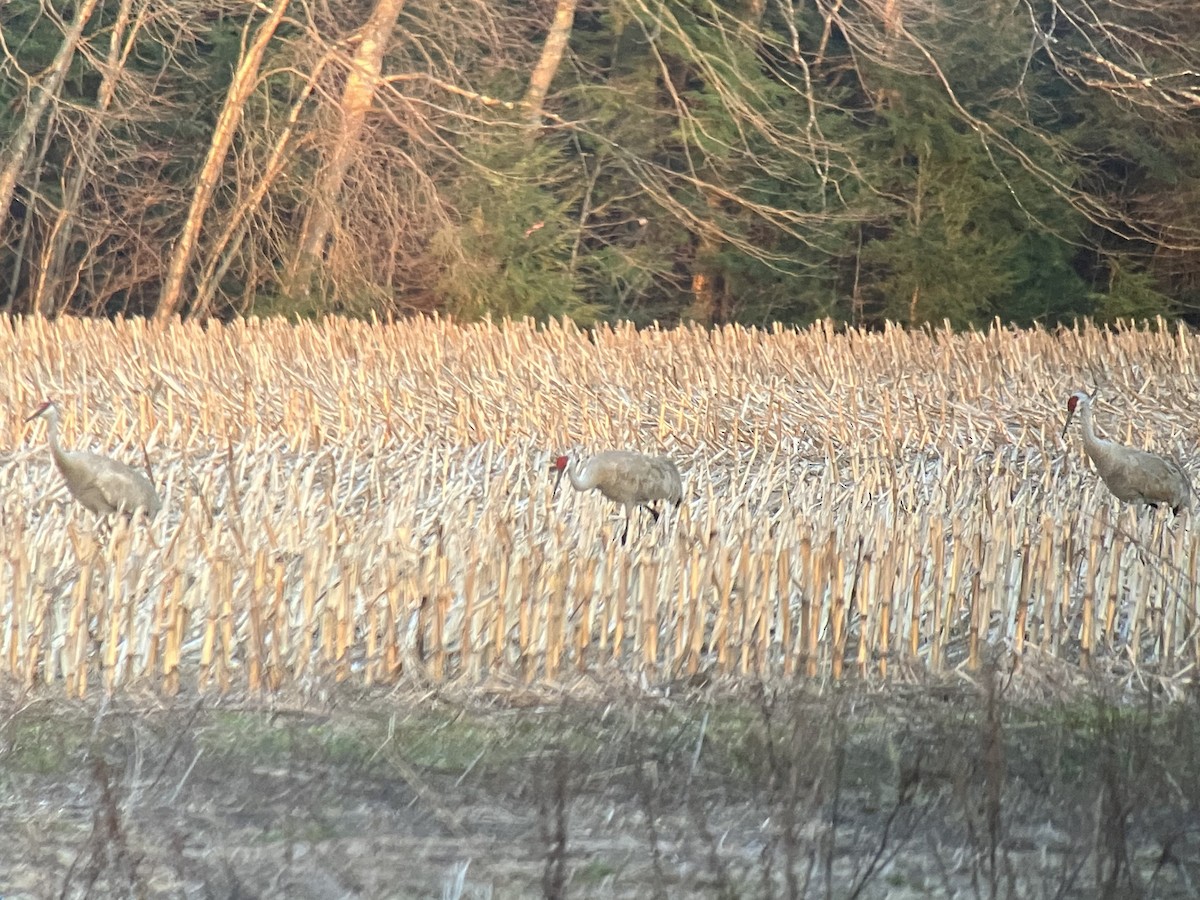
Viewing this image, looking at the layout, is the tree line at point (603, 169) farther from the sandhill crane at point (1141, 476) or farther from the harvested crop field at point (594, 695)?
the harvested crop field at point (594, 695)

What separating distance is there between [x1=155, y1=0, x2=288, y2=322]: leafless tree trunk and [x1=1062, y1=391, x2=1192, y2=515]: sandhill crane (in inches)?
463

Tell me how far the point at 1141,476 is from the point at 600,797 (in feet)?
14.0

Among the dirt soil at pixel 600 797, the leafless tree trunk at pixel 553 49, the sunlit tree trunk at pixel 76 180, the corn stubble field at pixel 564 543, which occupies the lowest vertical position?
the dirt soil at pixel 600 797

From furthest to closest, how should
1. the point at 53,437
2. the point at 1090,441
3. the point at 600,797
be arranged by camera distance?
the point at 1090,441 < the point at 53,437 < the point at 600,797

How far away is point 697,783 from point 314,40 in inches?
564

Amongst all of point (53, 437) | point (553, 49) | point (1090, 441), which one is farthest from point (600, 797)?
point (553, 49)

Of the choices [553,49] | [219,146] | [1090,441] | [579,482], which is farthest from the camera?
[553,49]

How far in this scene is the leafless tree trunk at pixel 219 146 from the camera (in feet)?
58.0

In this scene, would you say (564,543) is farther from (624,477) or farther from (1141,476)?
(1141,476)

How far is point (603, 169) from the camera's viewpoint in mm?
23422

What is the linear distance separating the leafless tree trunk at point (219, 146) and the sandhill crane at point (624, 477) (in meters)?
10.9

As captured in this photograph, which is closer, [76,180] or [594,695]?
[594,695]

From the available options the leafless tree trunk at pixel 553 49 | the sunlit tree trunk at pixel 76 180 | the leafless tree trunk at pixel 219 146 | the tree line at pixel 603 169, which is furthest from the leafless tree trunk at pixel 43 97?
the leafless tree trunk at pixel 553 49

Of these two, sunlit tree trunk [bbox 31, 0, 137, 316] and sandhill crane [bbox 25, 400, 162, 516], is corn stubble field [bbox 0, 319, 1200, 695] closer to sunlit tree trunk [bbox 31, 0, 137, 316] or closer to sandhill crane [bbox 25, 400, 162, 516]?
sandhill crane [bbox 25, 400, 162, 516]
